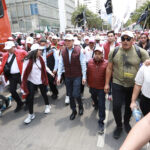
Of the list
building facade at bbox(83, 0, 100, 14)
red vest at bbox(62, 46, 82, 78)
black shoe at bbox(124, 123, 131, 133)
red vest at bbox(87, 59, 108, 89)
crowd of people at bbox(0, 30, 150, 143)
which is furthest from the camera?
building facade at bbox(83, 0, 100, 14)

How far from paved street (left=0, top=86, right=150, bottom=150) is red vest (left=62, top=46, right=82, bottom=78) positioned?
1.15m

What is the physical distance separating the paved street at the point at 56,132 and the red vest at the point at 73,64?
1155mm

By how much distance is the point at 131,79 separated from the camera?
105 inches

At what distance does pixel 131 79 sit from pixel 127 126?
3.59 ft

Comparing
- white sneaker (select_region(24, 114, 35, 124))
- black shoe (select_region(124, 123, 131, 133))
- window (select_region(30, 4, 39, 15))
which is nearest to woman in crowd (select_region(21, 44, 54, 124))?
white sneaker (select_region(24, 114, 35, 124))

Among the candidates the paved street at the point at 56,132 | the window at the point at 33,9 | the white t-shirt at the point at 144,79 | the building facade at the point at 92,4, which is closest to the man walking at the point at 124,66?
the paved street at the point at 56,132

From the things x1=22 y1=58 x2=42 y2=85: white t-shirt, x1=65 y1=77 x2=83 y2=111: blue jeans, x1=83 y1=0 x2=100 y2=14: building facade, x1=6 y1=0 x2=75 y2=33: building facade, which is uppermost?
x1=83 y1=0 x2=100 y2=14: building facade

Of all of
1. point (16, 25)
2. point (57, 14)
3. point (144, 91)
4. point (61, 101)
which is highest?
point (57, 14)

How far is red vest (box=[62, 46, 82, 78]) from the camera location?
3491mm

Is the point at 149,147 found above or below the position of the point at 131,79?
below

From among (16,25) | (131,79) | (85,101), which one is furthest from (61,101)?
(16,25)

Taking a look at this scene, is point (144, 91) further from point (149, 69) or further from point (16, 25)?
point (16, 25)

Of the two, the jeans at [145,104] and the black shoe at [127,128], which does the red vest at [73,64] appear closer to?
the black shoe at [127,128]

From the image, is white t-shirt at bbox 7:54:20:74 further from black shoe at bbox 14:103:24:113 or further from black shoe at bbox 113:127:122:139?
black shoe at bbox 113:127:122:139
